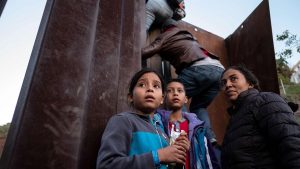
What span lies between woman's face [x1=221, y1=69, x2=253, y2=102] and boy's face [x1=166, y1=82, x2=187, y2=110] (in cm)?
45

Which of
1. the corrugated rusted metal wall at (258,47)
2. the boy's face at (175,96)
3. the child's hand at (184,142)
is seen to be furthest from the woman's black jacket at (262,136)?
the corrugated rusted metal wall at (258,47)

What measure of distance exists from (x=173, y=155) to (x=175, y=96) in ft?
4.16

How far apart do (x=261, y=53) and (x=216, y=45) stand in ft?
3.41

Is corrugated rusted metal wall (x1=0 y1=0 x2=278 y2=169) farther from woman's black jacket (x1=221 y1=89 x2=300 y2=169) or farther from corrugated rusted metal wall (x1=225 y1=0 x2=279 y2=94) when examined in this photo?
corrugated rusted metal wall (x1=225 y1=0 x2=279 y2=94)

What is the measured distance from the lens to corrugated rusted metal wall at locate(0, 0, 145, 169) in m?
1.27

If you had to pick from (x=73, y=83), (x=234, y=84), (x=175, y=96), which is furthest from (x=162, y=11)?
(x=73, y=83)

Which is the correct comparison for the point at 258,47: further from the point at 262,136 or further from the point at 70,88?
the point at 70,88

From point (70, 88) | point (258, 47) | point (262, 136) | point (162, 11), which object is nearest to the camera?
point (70, 88)

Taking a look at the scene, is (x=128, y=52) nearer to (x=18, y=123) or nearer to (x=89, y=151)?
(x=89, y=151)

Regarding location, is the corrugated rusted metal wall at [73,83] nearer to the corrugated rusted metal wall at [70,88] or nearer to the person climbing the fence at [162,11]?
the corrugated rusted metal wall at [70,88]

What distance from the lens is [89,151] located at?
1448mm

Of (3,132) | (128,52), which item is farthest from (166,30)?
(3,132)

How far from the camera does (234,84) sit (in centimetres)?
209

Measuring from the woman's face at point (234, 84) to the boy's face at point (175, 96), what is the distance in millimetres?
453
